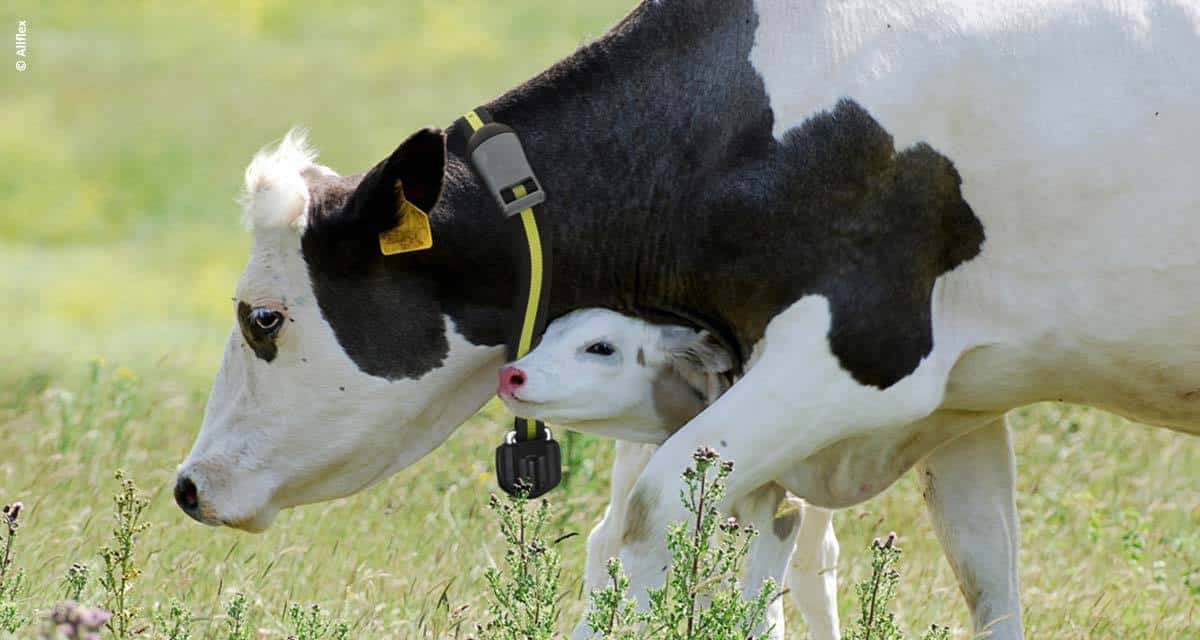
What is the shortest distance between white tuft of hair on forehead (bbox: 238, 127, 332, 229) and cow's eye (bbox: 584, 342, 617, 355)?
0.85m

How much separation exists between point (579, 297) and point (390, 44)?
54.4 ft

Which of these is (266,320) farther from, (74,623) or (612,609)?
(74,623)

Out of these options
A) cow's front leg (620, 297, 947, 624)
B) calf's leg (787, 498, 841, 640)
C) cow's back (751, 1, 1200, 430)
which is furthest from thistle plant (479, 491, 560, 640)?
calf's leg (787, 498, 841, 640)

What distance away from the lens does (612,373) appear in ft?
18.6

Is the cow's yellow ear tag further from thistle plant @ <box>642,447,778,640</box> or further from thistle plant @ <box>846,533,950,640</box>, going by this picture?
thistle plant @ <box>846,533,950,640</box>

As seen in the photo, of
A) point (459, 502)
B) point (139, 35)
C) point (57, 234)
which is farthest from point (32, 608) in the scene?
point (139, 35)

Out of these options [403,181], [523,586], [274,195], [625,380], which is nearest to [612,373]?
[625,380]

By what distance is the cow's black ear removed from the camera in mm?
5328

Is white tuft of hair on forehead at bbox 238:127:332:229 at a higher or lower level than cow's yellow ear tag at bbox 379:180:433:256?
higher

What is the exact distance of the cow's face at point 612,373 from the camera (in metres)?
5.56

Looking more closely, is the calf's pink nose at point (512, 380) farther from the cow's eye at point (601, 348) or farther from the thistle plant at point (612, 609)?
the thistle plant at point (612, 609)

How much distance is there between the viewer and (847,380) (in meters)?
5.36

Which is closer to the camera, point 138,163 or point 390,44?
point 138,163

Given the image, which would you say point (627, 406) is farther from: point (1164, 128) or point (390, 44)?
point (390, 44)
